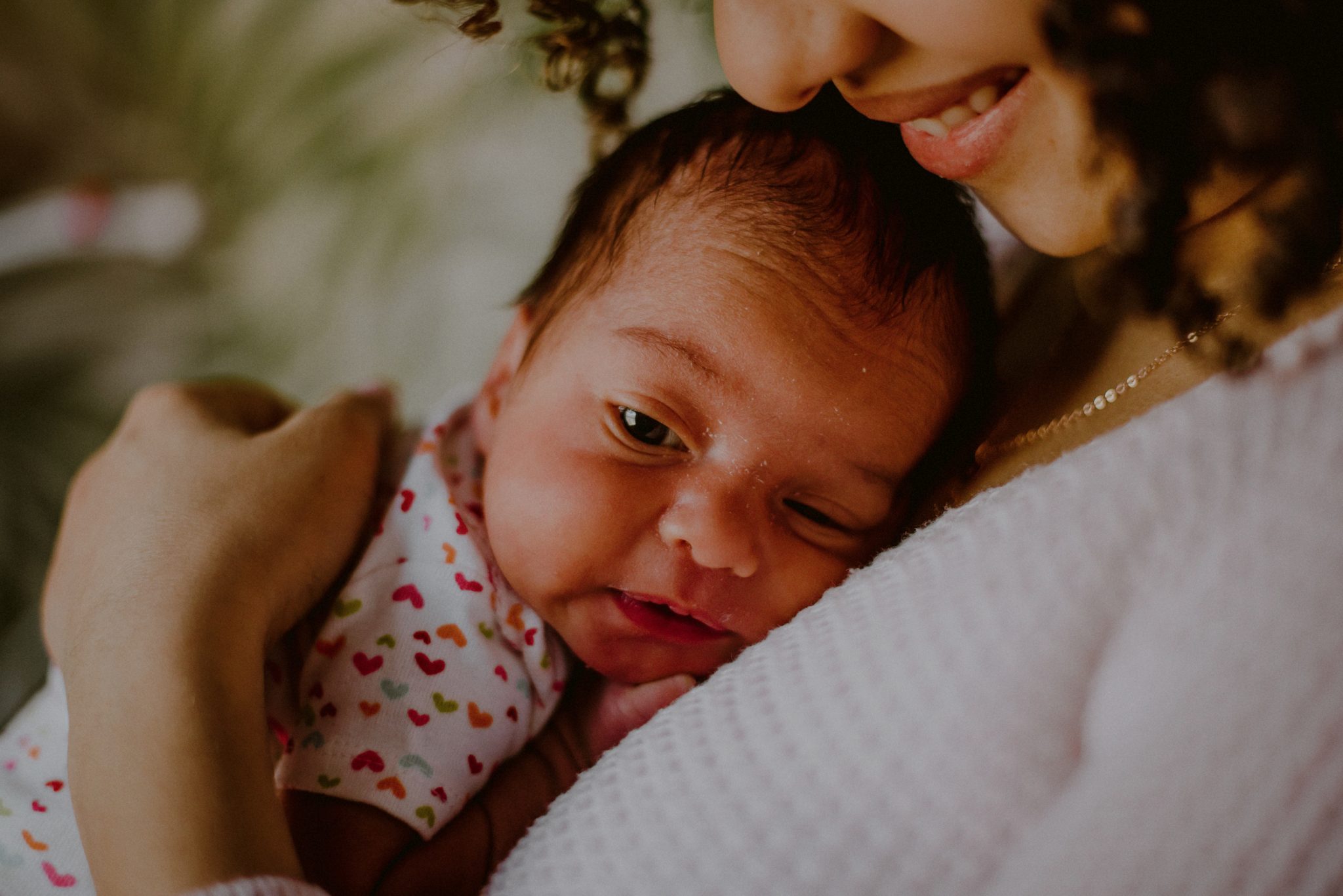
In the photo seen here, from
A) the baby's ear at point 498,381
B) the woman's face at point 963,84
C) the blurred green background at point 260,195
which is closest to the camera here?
the woman's face at point 963,84

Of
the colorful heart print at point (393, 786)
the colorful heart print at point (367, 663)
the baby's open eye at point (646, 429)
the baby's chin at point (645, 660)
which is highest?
the baby's open eye at point (646, 429)

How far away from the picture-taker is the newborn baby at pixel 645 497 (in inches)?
30.6

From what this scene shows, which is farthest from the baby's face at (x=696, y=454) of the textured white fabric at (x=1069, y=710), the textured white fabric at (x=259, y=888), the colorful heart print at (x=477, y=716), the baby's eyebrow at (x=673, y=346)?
the textured white fabric at (x=259, y=888)

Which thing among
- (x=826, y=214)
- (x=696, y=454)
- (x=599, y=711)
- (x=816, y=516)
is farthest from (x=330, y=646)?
(x=826, y=214)

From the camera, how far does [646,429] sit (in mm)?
835

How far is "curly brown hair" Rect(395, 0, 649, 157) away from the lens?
1070mm

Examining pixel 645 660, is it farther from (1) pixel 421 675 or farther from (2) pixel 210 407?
(2) pixel 210 407

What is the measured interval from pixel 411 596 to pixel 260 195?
1018 mm

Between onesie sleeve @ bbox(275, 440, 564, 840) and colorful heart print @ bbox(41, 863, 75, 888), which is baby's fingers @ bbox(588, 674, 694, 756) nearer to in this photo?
onesie sleeve @ bbox(275, 440, 564, 840)

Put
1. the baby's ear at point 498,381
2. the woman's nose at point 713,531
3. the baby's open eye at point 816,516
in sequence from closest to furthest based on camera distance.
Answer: the woman's nose at point 713,531 → the baby's open eye at point 816,516 → the baby's ear at point 498,381

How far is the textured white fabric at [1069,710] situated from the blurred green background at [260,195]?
1.06 meters

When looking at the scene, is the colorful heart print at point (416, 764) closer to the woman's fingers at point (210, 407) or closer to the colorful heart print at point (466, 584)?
the colorful heart print at point (466, 584)

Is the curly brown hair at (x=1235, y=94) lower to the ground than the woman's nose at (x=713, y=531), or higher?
Answer: higher

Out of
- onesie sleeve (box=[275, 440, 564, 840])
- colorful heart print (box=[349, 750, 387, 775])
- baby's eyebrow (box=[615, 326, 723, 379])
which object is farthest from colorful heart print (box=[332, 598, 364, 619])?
baby's eyebrow (box=[615, 326, 723, 379])
